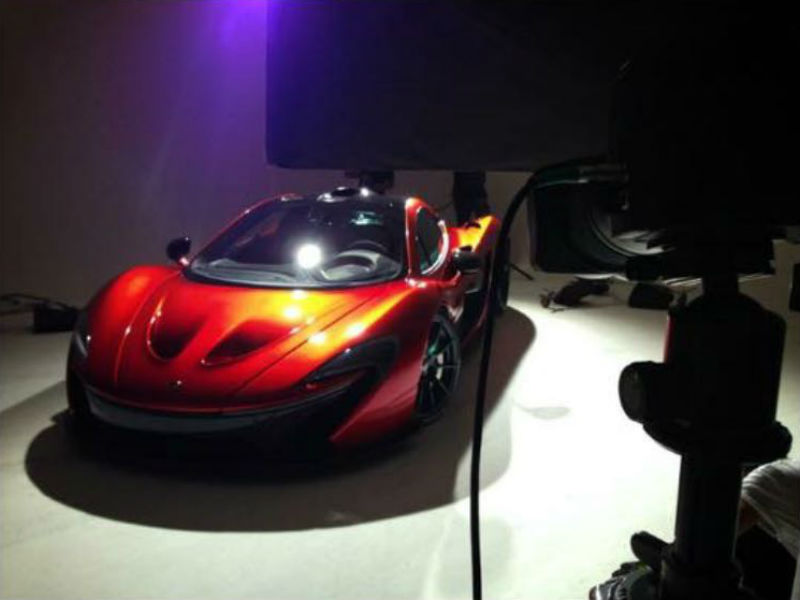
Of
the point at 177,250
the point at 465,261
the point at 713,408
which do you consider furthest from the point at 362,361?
the point at 713,408

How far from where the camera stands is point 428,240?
101 inches

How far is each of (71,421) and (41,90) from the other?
2.99 m

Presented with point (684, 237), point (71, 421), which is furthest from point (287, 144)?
point (684, 237)

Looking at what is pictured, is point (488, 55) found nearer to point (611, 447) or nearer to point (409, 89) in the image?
point (409, 89)

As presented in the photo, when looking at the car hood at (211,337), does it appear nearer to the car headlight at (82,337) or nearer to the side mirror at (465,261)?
the car headlight at (82,337)

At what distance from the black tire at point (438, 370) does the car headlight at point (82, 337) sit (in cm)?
100

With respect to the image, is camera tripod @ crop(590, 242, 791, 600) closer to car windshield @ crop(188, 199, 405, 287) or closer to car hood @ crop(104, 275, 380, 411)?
car hood @ crop(104, 275, 380, 411)

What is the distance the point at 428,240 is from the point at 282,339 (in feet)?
3.21

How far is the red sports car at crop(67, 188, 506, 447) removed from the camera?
5.48 ft

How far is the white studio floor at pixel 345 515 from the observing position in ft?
4.31

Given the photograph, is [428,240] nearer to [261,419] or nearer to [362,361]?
[362,361]

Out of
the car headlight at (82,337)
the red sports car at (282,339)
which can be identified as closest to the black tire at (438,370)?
the red sports car at (282,339)

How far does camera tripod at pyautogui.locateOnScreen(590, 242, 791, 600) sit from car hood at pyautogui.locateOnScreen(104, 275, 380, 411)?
4.05 feet

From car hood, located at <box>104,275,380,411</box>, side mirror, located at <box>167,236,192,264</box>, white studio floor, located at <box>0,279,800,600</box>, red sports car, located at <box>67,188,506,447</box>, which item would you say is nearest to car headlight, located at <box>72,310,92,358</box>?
red sports car, located at <box>67,188,506,447</box>
